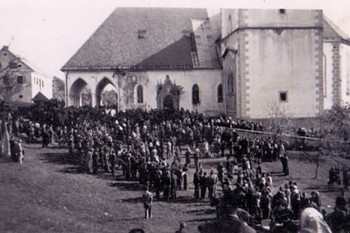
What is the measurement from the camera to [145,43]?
34.8 m

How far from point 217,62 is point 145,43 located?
5.44m

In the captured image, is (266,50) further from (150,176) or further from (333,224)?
(333,224)

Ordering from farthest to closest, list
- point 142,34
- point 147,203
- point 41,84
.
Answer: point 41,84, point 142,34, point 147,203

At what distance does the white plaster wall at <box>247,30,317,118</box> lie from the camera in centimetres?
2939

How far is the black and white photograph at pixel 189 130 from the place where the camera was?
520 inches

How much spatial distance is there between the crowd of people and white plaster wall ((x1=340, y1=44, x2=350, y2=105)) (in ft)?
32.4

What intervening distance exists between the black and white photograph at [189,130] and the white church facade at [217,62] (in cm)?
8

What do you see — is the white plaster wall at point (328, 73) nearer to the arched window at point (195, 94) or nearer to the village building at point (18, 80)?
the arched window at point (195, 94)

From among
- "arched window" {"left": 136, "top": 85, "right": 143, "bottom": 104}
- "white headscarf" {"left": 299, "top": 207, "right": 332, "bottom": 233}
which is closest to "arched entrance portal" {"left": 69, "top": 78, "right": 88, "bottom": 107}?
"arched window" {"left": 136, "top": 85, "right": 143, "bottom": 104}

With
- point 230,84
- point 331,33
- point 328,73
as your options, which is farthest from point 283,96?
point 331,33

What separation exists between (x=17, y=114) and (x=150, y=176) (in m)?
13.7

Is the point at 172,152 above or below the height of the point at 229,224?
below

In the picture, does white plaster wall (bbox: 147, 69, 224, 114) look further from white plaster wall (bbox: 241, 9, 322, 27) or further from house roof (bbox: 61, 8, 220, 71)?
white plaster wall (bbox: 241, 9, 322, 27)

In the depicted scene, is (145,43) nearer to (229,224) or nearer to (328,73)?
(328,73)
